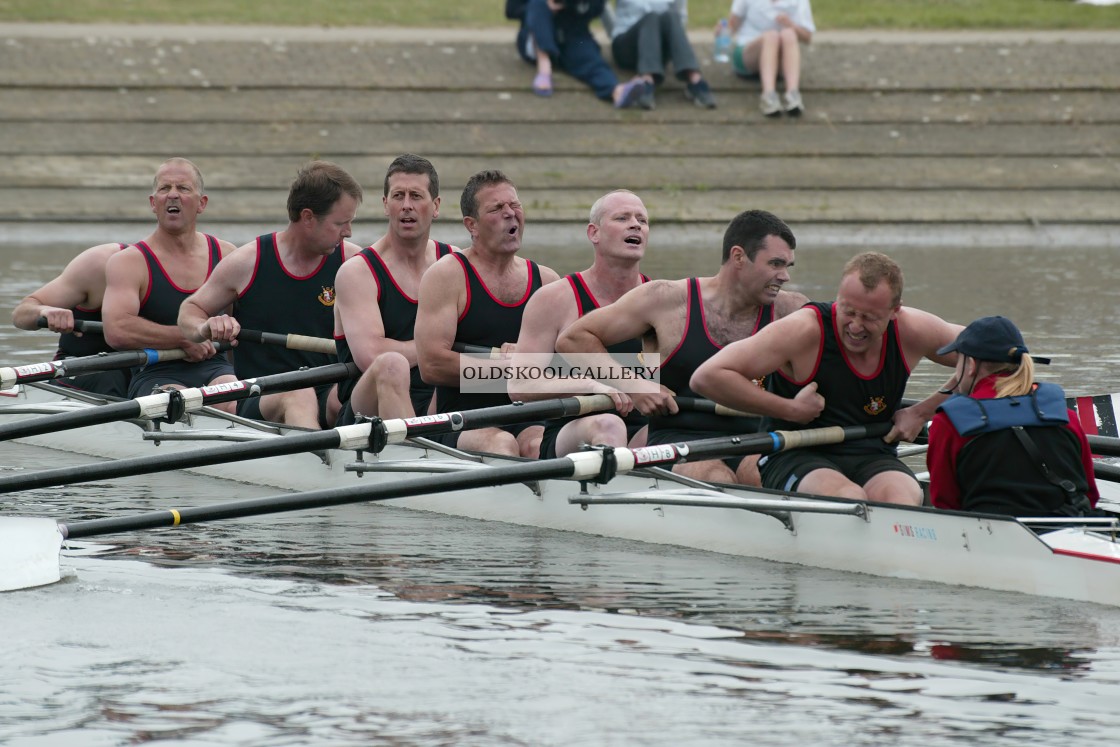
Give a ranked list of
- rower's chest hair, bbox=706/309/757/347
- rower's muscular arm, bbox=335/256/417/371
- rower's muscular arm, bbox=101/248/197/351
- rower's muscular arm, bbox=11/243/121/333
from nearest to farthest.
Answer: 1. rower's chest hair, bbox=706/309/757/347
2. rower's muscular arm, bbox=335/256/417/371
3. rower's muscular arm, bbox=101/248/197/351
4. rower's muscular arm, bbox=11/243/121/333

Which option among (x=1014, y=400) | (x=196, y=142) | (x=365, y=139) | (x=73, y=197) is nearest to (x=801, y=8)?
(x=365, y=139)

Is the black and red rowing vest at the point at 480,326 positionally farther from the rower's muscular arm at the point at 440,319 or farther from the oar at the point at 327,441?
the oar at the point at 327,441

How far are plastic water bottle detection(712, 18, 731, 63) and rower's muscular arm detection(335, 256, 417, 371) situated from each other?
12.3 metres

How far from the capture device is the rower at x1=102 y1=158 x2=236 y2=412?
8.38 meters

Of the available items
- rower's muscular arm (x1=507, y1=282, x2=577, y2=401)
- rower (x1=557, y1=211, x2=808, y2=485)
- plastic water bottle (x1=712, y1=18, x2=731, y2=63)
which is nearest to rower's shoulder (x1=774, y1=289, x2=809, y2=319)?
rower (x1=557, y1=211, x2=808, y2=485)

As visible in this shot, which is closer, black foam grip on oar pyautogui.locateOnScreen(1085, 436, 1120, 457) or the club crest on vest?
black foam grip on oar pyautogui.locateOnScreen(1085, 436, 1120, 457)

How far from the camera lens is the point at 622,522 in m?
6.45

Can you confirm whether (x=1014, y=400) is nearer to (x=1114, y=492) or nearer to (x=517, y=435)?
(x=1114, y=492)

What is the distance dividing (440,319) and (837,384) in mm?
1838

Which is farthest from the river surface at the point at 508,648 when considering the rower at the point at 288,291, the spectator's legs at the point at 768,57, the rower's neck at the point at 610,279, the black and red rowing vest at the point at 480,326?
the spectator's legs at the point at 768,57

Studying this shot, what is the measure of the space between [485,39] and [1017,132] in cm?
606

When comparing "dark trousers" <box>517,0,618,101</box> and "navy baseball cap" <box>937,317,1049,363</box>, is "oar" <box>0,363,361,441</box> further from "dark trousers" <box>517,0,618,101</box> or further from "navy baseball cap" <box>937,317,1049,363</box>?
"dark trousers" <box>517,0,618,101</box>

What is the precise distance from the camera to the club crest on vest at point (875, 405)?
6.18 meters

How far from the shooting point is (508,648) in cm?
482
